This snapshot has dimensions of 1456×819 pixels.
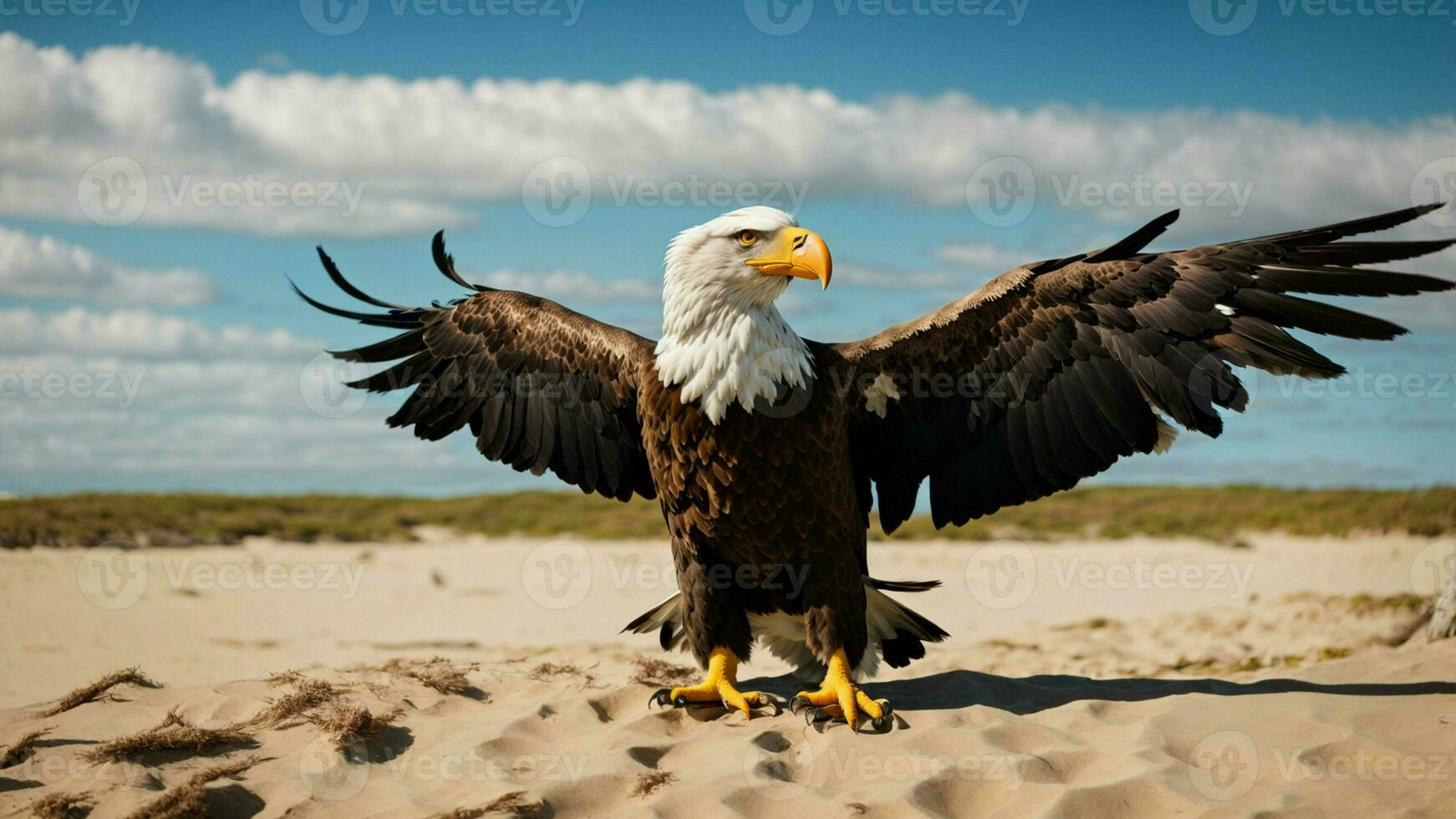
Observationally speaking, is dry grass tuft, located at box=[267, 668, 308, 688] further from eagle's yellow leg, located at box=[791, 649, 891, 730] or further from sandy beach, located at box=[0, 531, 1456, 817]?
eagle's yellow leg, located at box=[791, 649, 891, 730]

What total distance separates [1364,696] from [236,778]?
17.9ft

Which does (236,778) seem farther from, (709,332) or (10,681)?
(10,681)

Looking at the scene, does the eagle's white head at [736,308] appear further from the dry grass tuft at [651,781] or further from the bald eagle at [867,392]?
the dry grass tuft at [651,781]

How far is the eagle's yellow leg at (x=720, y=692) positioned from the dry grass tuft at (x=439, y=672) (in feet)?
3.88

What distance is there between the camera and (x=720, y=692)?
18.6 feet

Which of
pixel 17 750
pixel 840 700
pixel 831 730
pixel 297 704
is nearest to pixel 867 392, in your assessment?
pixel 840 700

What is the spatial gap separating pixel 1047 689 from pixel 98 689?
520 cm

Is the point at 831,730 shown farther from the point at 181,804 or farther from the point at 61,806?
the point at 61,806

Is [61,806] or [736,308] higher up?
[736,308]

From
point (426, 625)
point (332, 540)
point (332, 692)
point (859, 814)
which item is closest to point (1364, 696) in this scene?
point (859, 814)

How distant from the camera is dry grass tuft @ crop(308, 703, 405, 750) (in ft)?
17.3

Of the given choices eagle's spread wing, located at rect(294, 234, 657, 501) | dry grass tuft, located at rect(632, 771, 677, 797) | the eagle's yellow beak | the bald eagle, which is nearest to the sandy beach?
dry grass tuft, located at rect(632, 771, 677, 797)

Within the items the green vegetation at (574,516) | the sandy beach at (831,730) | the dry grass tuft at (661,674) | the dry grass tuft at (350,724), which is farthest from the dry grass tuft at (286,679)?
the green vegetation at (574,516)

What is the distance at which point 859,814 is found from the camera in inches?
168
